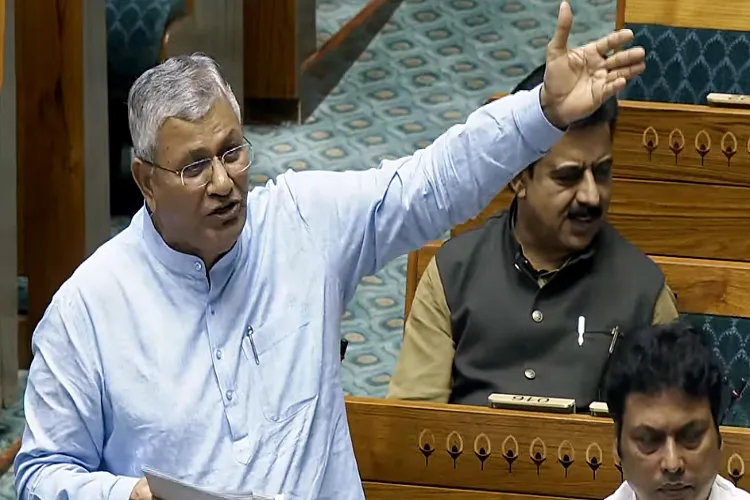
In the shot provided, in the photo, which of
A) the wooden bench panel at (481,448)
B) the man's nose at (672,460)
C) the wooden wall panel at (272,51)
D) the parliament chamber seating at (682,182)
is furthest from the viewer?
the wooden wall panel at (272,51)

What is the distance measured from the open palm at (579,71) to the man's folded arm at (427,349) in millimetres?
774

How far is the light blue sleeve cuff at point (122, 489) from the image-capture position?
1437 millimetres

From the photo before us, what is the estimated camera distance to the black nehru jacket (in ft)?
7.02

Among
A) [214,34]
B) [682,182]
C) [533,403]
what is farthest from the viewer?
[214,34]

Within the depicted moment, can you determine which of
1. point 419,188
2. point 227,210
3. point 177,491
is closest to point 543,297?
point 419,188

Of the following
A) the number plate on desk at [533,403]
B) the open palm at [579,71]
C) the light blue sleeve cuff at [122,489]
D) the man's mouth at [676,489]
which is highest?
the open palm at [579,71]

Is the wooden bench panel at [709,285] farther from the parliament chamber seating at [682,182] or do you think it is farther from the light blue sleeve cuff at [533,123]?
the light blue sleeve cuff at [533,123]

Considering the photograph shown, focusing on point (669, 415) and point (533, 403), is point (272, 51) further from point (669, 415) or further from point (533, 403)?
point (669, 415)

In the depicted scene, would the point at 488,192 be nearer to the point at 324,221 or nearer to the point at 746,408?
the point at 324,221

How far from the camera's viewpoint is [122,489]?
4.73 feet

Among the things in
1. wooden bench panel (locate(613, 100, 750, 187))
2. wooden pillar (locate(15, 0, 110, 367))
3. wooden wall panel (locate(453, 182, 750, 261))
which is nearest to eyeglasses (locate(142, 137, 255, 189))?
wooden wall panel (locate(453, 182, 750, 261))

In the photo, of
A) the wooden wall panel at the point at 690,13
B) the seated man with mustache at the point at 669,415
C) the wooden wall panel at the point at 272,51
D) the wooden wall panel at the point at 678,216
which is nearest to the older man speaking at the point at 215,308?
the seated man with mustache at the point at 669,415

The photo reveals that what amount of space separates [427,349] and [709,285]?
430 mm

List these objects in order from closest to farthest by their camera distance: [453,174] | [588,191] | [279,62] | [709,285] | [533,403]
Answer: [453,174] → [533,403] → [588,191] → [709,285] → [279,62]
